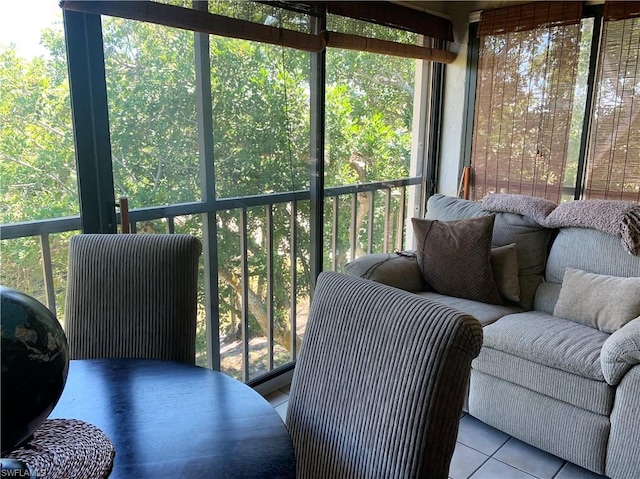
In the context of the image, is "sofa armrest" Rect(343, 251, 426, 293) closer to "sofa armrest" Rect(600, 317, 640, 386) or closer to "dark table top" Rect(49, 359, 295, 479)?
"sofa armrest" Rect(600, 317, 640, 386)

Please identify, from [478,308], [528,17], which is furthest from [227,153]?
[528,17]

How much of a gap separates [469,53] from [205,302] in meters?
2.43

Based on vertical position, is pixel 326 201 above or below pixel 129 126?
below

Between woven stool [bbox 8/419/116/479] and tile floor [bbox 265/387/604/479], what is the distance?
1418 millimetres

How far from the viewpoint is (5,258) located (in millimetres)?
1786

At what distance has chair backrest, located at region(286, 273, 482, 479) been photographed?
3.00ft

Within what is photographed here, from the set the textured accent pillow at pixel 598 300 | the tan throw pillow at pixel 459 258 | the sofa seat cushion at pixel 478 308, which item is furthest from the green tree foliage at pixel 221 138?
the textured accent pillow at pixel 598 300

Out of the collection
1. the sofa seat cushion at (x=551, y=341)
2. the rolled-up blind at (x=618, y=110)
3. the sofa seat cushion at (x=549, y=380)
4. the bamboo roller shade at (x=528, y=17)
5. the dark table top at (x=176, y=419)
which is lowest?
the sofa seat cushion at (x=549, y=380)

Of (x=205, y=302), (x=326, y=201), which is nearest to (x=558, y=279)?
(x=326, y=201)

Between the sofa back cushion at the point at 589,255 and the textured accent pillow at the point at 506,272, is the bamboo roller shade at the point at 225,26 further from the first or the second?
the sofa back cushion at the point at 589,255

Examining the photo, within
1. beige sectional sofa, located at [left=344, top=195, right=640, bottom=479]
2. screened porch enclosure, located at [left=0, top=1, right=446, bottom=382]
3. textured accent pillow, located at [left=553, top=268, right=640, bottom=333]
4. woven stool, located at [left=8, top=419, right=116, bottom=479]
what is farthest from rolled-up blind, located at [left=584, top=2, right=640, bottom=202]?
woven stool, located at [left=8, top=419, right=116, bottom=479]

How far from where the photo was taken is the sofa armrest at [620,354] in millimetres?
1757

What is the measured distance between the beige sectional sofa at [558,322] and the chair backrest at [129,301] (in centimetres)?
122

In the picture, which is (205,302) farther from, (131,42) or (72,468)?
(72,468)
